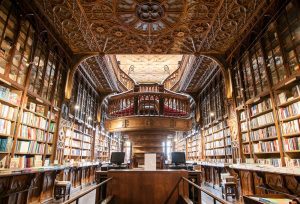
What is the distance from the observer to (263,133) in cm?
423

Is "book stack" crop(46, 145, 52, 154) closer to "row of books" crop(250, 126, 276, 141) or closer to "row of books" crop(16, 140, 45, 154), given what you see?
"row of books" crop(16, 140, 45, 154)

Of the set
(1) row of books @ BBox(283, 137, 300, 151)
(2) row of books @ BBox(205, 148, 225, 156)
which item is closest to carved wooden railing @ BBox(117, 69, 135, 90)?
(2) row of books @ BBox(205, 148, 225, 156)

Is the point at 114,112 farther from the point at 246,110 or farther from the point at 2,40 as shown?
the point at 246,110

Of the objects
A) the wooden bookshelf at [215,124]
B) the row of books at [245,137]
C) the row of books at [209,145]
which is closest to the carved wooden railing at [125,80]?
the wooden bookshelf at [215,124]

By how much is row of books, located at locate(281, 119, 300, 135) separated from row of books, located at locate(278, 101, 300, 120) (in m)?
0.12

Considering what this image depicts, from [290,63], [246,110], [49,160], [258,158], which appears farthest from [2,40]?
[258,158]

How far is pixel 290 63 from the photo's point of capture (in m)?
3.42

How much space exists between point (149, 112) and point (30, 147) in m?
2.52

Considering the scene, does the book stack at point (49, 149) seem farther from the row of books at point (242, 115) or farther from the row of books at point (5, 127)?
the row of books at point (242, 115)

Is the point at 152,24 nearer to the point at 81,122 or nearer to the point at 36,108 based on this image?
the point at 36,108

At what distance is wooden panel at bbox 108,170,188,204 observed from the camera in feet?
9.45

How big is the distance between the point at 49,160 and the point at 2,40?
2934 mm

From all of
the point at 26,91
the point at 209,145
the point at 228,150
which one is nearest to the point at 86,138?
the point at 26,91

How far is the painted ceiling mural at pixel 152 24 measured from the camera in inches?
156
